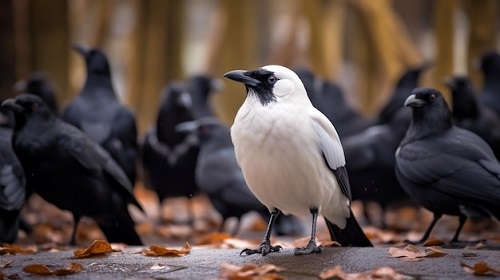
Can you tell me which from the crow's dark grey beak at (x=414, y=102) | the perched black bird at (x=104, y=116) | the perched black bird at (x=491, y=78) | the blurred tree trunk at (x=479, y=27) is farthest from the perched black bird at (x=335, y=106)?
the crow's dark grey beak at (x=414, y=102)

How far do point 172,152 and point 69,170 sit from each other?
11.1ft

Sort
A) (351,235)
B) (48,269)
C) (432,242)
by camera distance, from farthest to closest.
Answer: (432,242), (351,235), (48,269)

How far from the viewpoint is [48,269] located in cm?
491

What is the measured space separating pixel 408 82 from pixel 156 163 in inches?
120

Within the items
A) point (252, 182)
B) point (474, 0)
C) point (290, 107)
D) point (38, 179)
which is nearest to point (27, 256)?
point (38, 179)

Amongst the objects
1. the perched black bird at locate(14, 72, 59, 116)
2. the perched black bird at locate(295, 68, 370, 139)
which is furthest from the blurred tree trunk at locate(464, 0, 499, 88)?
the perched black bird at locate(14, 72, 59, 116)

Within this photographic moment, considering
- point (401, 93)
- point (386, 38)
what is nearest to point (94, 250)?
point (401, 93)

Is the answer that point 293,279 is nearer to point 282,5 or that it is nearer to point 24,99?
point 24,99

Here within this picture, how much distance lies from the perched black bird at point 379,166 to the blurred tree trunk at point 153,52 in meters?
6.74

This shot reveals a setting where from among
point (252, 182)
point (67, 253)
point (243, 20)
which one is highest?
point (243, 20)

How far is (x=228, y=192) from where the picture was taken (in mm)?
8477

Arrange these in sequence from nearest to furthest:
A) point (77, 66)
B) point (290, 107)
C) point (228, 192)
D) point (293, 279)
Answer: point (293, 279) < point (290, 107) < point (228, 192) < point (77, 66)

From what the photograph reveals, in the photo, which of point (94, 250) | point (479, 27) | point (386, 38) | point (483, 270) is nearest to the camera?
point (483, 270)

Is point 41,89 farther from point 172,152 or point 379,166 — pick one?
point 379,166
